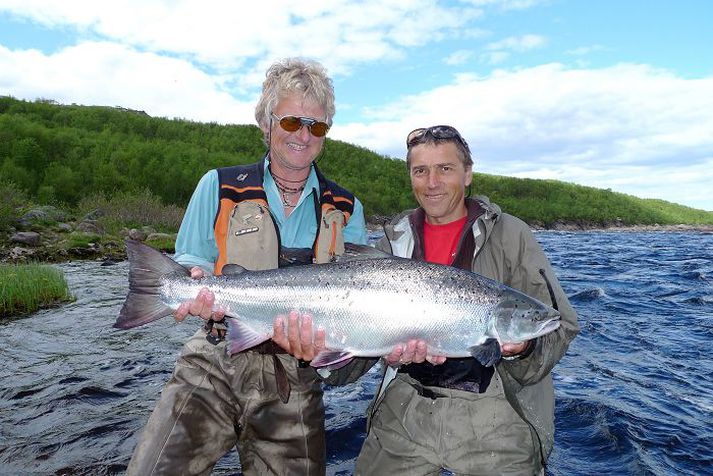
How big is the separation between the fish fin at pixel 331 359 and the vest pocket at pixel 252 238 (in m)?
0.85

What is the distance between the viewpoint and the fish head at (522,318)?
3.79 meters

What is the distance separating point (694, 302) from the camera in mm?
13555

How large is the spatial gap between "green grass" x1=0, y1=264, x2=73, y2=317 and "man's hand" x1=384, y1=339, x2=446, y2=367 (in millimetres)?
11530

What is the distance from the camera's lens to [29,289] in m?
12.6

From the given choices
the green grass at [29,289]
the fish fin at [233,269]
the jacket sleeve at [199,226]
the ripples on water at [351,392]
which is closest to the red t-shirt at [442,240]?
the fish fin at [233,269]

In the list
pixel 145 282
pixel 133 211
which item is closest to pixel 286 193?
pixel 145 282

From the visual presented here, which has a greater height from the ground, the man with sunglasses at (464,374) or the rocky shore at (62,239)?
the man with sunglasses at (464,374)

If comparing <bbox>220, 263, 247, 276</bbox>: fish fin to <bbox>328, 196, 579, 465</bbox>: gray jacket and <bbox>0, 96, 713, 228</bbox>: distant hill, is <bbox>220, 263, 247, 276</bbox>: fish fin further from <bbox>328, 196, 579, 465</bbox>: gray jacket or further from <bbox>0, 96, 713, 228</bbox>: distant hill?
<bbox>0, 96, 713, 228</bbox>: distant hill

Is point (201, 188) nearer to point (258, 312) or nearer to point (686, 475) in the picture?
point (258, 312)

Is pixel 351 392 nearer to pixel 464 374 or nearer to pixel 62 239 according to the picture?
pixel 464 374

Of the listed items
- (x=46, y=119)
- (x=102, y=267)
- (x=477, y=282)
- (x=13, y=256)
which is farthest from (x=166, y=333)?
(x=46, y=119)

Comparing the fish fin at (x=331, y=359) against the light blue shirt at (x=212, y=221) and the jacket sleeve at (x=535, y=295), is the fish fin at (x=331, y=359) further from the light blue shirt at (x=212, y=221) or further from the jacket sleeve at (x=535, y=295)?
the jacket sleeve at (x=535, y=295)

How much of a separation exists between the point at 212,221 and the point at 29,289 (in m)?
10.8

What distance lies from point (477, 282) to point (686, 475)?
3491 millimetres
